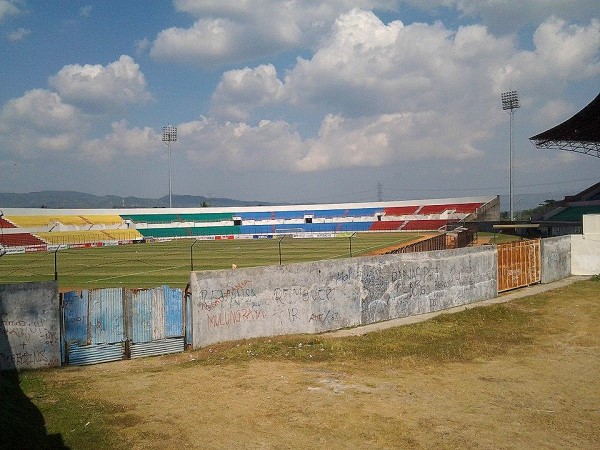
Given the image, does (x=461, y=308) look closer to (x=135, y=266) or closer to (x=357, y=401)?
(x=357, y=401)

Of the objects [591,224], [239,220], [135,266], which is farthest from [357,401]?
[239,220]

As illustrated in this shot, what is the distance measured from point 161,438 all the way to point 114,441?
761 mm

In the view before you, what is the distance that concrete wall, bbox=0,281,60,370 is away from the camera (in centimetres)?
1191

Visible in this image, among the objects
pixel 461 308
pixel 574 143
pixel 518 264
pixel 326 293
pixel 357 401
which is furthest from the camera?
pixel 574 143

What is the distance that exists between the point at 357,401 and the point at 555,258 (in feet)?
69.5

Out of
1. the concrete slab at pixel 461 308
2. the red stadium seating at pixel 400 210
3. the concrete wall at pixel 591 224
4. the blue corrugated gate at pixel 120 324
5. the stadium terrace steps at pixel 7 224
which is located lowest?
the concrete slab at pixel 461 308

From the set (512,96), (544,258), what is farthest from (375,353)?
(512,96)

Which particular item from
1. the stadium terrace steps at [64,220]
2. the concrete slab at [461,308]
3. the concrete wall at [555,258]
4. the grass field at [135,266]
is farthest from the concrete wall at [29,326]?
the stadium terrace steps at [64,220]

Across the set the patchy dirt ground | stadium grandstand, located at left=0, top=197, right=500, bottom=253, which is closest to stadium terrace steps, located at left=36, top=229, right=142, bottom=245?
stadium grandstand, located at left=0, top=197, right=500, bottom=253

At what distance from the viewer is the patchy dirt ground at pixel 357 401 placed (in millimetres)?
8227

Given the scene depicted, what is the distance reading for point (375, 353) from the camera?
13484mm

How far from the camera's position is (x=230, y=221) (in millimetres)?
92438

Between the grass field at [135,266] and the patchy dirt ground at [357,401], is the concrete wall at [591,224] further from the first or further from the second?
the grass field at [135,266]

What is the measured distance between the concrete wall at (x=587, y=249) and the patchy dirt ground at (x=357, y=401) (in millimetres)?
16061
